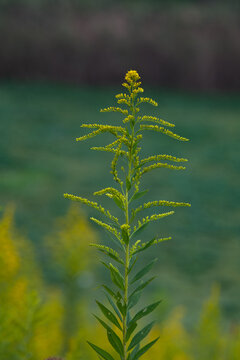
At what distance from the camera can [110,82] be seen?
77.6 feet

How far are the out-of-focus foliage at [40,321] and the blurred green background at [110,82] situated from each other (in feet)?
46.0

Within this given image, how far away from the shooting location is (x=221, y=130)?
22594 millimetres

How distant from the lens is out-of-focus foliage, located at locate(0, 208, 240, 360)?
177 cm

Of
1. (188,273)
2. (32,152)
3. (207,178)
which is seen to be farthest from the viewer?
(32,152)

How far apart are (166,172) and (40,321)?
18.1 metres

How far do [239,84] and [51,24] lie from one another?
23.0 ft

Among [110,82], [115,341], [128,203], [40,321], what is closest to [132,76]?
[128,203]

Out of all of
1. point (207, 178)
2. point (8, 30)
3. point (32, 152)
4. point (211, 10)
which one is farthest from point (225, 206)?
point (8, 30)

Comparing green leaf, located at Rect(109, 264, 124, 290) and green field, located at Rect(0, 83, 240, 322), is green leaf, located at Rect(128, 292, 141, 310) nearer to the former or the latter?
green leaf, located at Rect(109, 264, 124, 290)

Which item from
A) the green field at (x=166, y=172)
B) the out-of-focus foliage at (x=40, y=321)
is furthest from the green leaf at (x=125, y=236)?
the green field at (x=166, y=172)

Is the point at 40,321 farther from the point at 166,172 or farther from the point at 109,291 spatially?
the point at 166,172

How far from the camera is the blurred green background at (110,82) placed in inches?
773

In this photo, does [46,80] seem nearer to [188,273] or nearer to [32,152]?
[32,152]

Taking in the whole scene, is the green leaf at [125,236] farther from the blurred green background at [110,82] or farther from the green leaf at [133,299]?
the blurred green background at [110,82]
